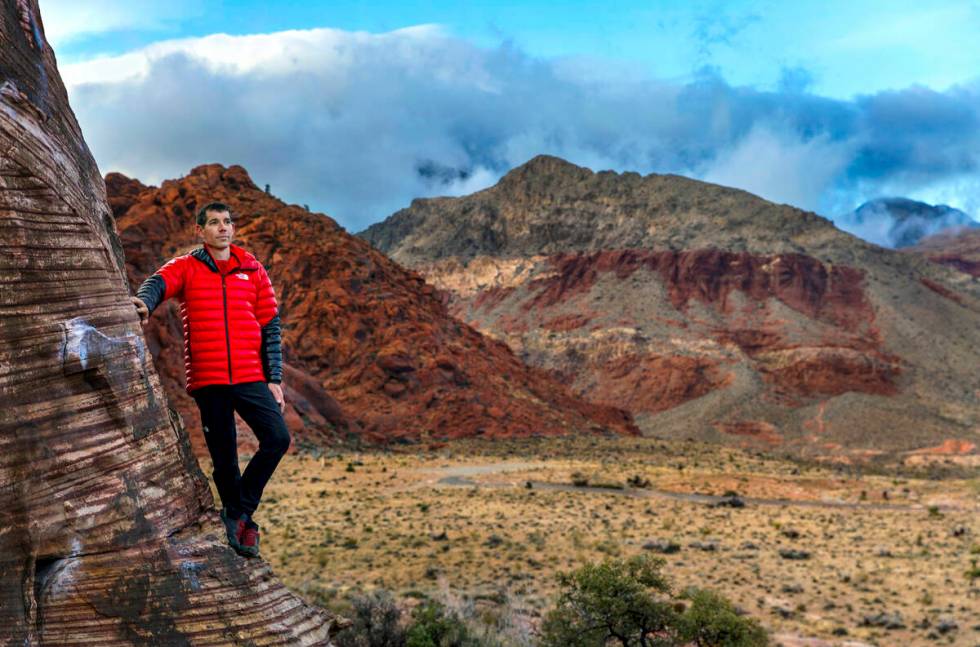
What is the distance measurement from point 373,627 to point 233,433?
25.8 feet

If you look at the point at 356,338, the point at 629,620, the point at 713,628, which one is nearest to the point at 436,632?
the point at 629,620

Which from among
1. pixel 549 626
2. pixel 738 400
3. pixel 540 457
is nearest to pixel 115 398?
pixel 549 626

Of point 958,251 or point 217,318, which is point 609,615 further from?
point 958,251

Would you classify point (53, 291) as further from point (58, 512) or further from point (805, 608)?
point (805, 608)

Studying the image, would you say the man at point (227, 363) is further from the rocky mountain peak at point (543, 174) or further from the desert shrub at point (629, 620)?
the rocky mountain peak at point (543, 174)

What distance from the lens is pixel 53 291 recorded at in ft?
13.5

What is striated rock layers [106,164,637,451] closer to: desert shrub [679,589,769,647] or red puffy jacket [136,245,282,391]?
desert shrub [679,589,769,647]

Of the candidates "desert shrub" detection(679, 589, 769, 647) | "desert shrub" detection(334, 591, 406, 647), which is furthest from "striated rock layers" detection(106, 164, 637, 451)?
"desert shrub" detection(679, 589, 769, 647)

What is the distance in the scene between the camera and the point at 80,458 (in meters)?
4.02

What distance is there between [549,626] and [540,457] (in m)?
34.0

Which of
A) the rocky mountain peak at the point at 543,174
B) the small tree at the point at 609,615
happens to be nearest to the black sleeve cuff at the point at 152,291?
the small tree at the point at 609,615

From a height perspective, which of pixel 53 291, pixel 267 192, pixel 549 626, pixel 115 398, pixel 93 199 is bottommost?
pixel 549 626

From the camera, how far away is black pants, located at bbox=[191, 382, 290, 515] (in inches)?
193

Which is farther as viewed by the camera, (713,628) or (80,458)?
(713,628)
